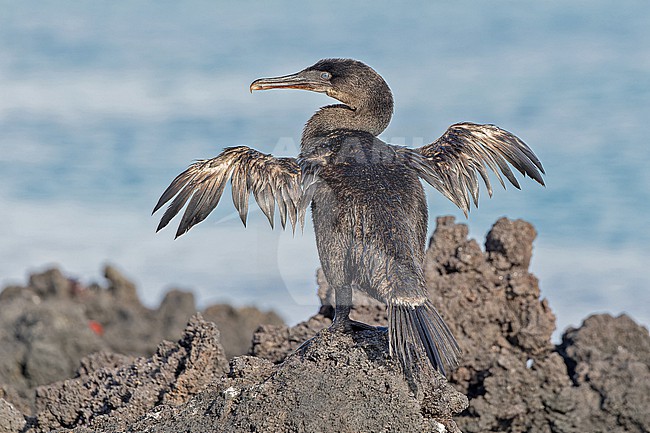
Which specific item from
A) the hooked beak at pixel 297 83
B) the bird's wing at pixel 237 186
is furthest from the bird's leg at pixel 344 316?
the hooked beak at pixel 297 83

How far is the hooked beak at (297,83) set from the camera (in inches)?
258

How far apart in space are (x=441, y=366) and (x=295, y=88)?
2284 millimetres

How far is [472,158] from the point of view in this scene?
6.55 m

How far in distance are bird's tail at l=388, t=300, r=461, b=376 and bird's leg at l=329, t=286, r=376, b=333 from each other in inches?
18.9

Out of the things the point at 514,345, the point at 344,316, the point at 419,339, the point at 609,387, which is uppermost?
the point at 514,345

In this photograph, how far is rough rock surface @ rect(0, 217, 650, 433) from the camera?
5152mm

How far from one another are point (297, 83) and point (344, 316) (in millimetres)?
1635

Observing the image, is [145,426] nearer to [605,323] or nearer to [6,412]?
[6,412]

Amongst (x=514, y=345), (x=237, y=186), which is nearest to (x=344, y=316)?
(x=237, y=186)

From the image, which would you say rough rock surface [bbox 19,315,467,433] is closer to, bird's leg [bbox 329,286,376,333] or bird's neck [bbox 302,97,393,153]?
bird's leg [bbox 329,286,376,333]

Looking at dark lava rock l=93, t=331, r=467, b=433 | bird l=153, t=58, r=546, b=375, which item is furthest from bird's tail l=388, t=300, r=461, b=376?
dark lava rock l=93, t=331, r=467, b=433

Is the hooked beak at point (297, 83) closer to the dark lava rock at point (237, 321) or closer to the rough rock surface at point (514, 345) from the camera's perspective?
the rough rock surface at point (514, 345)

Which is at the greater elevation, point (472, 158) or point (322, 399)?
point (472, 158)

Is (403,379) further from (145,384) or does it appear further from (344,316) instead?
(145,384)
